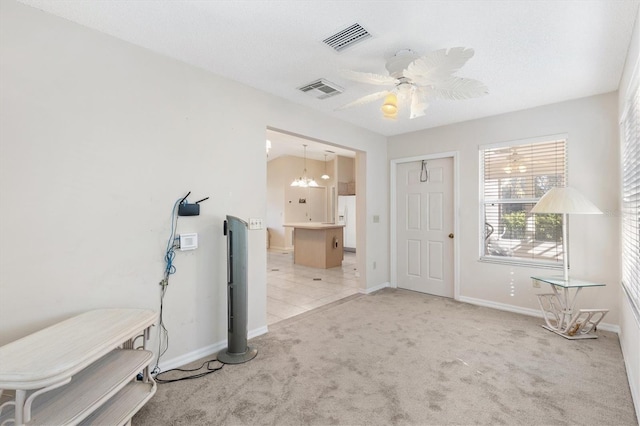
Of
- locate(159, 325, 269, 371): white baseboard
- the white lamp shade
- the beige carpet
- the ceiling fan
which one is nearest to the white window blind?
the white lamp shade

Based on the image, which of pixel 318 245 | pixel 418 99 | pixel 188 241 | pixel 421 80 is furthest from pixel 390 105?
pixel 318 245

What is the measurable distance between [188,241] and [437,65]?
2290 millimetres

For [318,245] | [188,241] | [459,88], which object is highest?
[459,88]

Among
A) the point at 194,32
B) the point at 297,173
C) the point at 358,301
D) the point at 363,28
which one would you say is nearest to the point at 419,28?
the point at 363,28

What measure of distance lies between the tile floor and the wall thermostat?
146 centimetres

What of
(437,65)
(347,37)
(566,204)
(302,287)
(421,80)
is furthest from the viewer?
(302,287)

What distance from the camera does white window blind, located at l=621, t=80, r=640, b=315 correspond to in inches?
80.7

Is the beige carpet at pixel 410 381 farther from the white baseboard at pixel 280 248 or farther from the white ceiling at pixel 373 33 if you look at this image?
the white baseboard at pixel 280 248

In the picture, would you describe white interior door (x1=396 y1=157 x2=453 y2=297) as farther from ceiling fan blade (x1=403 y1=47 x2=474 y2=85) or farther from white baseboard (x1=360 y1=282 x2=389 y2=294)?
ceiling fan blade (x1=403 y1=47 x2=474 y2=85)

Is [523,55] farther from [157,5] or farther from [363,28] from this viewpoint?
[157,5]

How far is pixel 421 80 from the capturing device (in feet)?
6.75

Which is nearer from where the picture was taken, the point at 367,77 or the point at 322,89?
the point at 367,77

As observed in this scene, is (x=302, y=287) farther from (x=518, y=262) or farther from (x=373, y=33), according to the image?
(x=373, y=33)

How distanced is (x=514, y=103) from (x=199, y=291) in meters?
4.02
